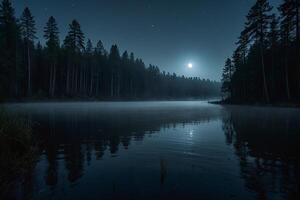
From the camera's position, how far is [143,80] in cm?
11119

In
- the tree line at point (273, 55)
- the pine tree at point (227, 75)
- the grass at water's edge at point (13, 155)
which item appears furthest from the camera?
the pine tree at point (227, 75)

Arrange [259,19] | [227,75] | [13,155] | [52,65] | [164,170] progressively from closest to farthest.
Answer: [164,170] → [13,155] → [259,19] → [52,65] → [227,75]

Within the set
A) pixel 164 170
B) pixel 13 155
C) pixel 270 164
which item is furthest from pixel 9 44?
pixel 270 164

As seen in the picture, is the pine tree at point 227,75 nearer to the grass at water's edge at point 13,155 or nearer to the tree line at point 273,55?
the tree line at point 273,55

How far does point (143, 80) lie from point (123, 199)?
355 ft

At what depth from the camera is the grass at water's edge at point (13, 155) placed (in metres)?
4.77

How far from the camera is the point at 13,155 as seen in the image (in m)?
5.85

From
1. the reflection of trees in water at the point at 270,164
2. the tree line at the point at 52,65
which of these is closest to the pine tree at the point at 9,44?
the tree line at the point at 52,65

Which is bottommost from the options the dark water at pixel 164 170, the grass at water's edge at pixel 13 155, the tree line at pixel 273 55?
the dark water at pixel 164 170

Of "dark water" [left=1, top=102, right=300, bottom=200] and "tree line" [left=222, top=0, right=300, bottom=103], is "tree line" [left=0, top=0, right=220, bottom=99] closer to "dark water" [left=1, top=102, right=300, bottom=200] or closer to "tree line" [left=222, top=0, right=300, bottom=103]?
"dark water" [left=1, top=102, right=300, bottom=200]

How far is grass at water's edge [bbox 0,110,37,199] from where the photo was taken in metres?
4.77

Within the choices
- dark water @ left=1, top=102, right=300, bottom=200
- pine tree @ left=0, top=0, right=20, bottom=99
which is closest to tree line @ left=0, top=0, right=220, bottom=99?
pine tree @ left=0, top=0, right=20, bottom=99

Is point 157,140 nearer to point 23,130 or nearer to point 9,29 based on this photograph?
point 23,130

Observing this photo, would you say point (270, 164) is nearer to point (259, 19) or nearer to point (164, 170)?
point (164, 170)
